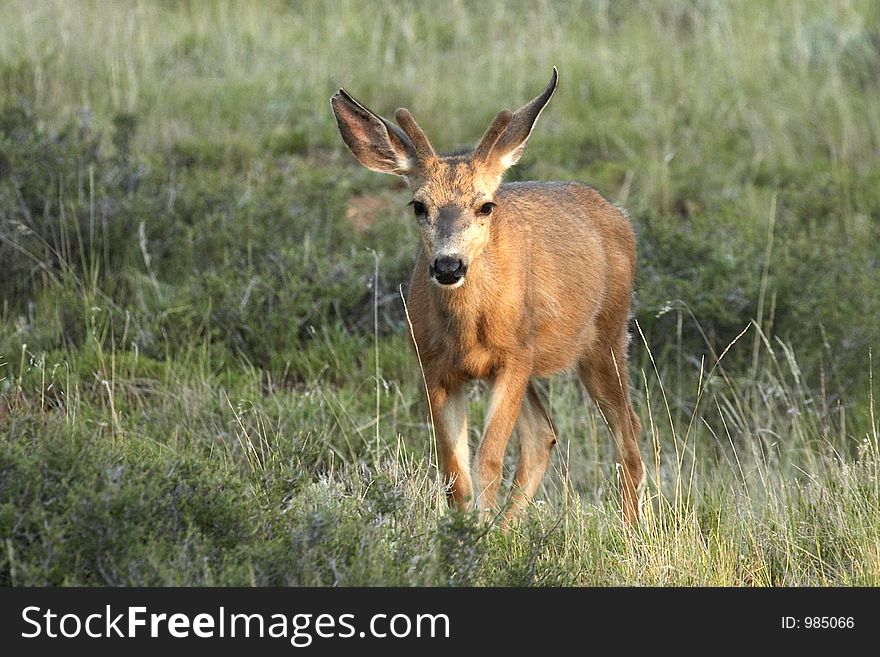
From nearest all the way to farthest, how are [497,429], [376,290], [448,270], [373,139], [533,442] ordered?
Answer: [448,270]
[497,429]
[373,139]
[533,442]
[376,290]

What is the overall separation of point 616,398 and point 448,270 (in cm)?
214

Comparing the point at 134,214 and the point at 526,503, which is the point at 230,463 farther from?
the point at 134,214

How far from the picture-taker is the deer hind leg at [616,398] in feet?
27.1

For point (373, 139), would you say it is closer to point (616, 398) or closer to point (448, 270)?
point (448, 270)

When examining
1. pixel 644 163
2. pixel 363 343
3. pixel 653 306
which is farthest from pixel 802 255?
pixel 363 343

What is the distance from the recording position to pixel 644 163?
40.5 feet

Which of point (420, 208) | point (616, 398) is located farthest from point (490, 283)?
point (616, 398)

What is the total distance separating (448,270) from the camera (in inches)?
258

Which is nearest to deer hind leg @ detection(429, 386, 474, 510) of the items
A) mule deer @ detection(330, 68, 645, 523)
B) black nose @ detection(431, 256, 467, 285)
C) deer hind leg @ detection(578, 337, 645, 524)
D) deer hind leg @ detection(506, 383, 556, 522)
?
mule deer @ detection(330, 68, 645, 523)

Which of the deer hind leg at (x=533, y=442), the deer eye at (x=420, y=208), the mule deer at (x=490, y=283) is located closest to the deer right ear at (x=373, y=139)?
the mule deer at (x=490, y=283)

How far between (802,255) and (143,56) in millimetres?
6602

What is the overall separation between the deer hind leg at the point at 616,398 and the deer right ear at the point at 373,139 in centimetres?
177

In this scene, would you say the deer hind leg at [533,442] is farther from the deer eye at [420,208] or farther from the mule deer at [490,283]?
the deer eye at [420,208]

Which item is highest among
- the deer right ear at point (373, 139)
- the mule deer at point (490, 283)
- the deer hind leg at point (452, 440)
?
the deer right ear at point (373, 139)
